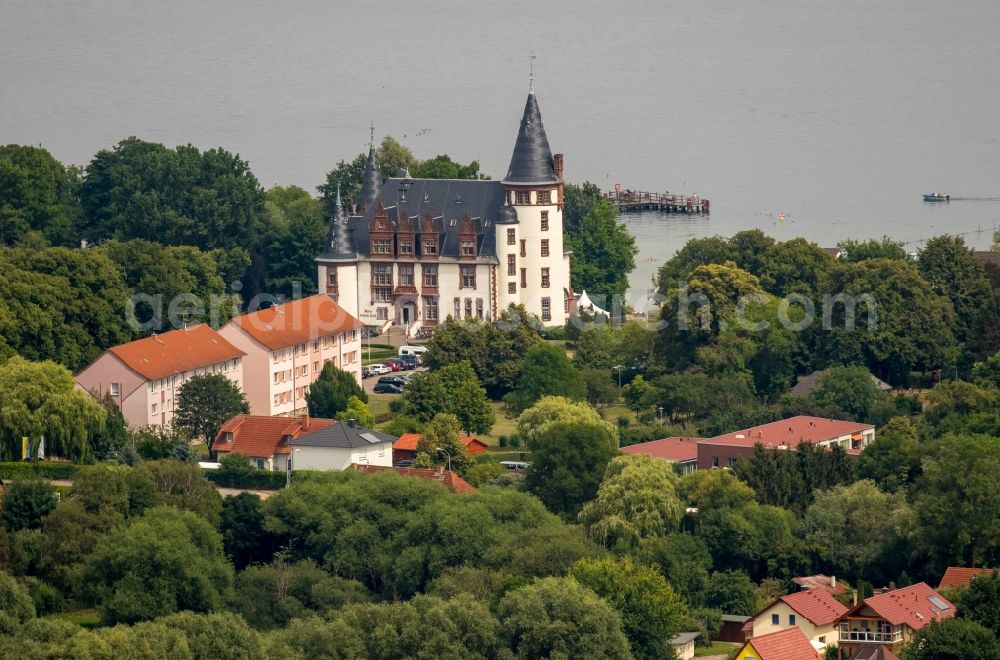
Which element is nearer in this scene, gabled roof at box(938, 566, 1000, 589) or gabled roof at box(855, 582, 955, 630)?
gabled roof at box(855, 582, 955, 630)

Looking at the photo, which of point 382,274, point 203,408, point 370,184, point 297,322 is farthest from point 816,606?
point 370,184

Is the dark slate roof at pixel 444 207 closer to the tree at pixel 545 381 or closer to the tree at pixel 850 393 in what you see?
the tree at pixel 545 381

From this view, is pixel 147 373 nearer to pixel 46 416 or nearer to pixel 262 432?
pixel 262 432

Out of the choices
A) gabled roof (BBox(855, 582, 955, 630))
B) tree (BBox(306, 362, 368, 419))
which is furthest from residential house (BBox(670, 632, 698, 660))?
tree (BBox(306, 362, 368, 419))

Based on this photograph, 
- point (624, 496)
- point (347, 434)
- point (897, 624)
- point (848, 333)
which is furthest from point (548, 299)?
point (897, 624)

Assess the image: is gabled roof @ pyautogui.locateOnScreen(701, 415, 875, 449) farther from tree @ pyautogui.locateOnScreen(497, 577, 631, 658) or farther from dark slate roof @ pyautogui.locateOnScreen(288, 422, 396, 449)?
tree @ pyautogui.locateOnScreen(497, 577, 631, 658)

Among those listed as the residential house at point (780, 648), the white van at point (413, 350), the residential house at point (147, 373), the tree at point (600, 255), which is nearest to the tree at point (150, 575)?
the residential house at point (780, 648)

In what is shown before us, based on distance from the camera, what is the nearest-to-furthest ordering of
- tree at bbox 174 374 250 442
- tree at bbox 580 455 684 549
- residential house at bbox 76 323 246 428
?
tree at bbox 580 455 684 549, tree at bbox 174 374 250 442, residential house at bbox 76 323 246 428
